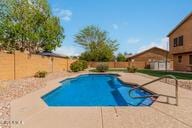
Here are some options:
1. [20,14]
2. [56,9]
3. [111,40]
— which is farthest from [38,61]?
[111,40]

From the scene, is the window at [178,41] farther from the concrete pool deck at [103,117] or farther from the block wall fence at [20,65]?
A: the concrete pool deck at [103,117]

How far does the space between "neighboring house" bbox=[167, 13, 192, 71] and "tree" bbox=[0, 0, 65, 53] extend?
14.3 meters

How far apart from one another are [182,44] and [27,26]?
56.1ft

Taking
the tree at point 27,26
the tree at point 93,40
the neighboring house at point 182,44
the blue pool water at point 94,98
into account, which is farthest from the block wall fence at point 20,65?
the tree at point 93,40

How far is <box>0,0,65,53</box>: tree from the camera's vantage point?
82.5 feet

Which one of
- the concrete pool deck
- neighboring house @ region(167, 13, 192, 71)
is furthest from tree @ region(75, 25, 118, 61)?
the concrete pool deck

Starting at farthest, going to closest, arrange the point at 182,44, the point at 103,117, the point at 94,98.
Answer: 1. the point at 182,44
2. the point at 94,98
3. the point at 103,117

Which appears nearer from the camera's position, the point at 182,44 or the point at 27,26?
the point at 27,26

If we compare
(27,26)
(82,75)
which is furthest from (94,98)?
(27,26)

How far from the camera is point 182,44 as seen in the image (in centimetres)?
2864

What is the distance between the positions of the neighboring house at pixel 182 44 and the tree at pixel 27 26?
14.3m

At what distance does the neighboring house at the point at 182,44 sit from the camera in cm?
2691

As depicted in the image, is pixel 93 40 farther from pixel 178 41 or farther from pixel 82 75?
pixel 82 75

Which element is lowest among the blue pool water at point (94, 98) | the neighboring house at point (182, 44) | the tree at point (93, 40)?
the blue pool water at point (94, 98)
